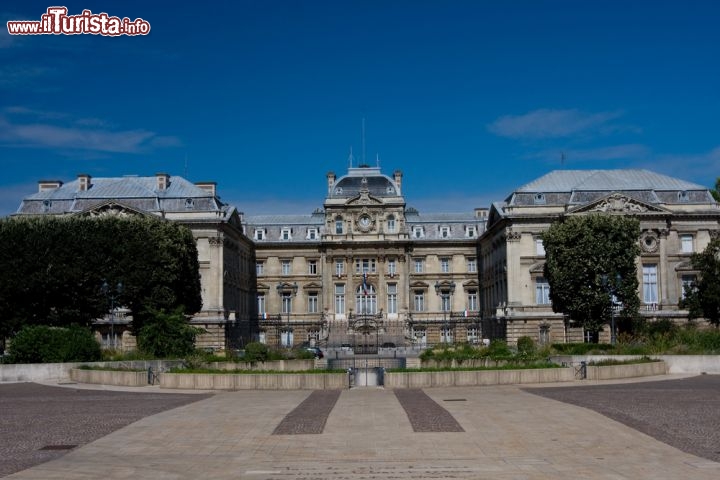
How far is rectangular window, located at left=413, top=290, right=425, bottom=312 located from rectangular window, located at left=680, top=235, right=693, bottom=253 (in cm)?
2900

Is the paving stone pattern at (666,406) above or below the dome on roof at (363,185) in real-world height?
below

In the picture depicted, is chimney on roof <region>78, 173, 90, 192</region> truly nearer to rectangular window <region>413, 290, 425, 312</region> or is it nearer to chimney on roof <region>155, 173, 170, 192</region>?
chimney on roof <region>155, 173, 170, 192</region>

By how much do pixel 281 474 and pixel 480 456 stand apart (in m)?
3.92

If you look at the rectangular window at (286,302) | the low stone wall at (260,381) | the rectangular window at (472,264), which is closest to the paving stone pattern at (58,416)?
the low stone wall at (260,381)

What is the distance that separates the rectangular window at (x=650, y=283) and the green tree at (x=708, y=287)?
453 inches

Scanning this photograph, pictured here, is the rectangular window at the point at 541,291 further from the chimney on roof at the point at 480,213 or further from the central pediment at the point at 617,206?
the chimney on roof at the point at 480,213

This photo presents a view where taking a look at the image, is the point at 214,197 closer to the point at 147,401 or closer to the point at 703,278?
the point at 703,278

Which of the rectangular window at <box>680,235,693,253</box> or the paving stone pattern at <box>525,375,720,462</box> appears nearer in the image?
the paving stone pattern at <box>525,375,720,462</box>

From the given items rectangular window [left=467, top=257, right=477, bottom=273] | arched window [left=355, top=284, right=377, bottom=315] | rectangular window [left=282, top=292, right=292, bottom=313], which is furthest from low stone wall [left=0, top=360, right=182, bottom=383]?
rectangular window [left=467, top=257, right=477, bottom=273]

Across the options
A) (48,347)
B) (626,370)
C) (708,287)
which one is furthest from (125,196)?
(626,370)

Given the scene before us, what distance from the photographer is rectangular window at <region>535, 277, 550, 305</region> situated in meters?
72.3

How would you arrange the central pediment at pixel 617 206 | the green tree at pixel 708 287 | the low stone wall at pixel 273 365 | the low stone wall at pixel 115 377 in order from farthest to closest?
1. the central pediment at pixel 617 206
2. the green tree at pixel 708 287
3. the low stone wall at pixel 273 365
4. the low stone wall at pixel 115 377

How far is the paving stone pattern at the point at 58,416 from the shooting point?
17.4 metres

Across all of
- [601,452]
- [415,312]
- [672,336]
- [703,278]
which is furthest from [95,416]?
[415,312]
